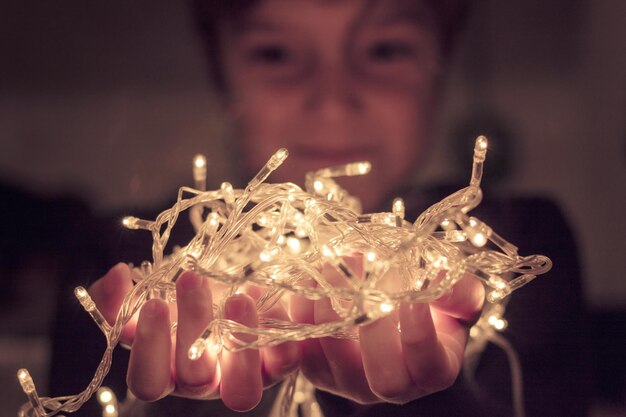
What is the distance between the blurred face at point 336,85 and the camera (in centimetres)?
83

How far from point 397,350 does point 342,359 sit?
5cm

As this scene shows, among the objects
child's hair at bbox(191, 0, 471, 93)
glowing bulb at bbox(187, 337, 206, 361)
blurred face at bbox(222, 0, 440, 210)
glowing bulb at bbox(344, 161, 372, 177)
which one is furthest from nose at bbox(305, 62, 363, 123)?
glowing bulb at bbox(187, 337, 206, 361)

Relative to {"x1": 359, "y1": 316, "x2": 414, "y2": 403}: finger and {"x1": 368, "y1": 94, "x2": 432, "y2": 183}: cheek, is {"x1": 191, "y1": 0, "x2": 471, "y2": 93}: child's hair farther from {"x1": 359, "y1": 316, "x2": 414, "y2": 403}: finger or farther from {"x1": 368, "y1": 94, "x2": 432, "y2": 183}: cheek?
{"x1": 359, "y1": 316, "x2": 414, "y2": 403}: finger

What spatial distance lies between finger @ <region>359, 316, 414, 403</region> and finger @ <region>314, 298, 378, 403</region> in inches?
1.2

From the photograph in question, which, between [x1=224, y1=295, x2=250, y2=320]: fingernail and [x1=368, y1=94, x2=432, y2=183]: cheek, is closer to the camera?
[x1=224, y1=295, x2=250, y2=320]: fingernail

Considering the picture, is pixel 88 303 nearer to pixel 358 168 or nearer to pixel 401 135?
pixel 358 168

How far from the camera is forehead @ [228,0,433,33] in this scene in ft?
2.68

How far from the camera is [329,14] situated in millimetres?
821

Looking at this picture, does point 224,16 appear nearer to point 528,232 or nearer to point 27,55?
point 27,55

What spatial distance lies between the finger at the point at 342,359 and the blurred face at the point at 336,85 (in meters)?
0.41

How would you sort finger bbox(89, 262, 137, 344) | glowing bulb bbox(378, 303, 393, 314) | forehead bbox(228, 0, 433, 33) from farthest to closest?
forehead bbox(228, 0, 433, 33)
finger bbox(89, 262, 137, 344)
glowing bulb bbox(378, 303, 393, 314)

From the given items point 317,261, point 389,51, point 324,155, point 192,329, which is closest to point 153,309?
point 192,329

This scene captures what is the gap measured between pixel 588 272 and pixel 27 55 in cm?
93

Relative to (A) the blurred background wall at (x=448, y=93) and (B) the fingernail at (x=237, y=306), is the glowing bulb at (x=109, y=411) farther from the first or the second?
(A) the blurred background wall at (x=448, y=93)
